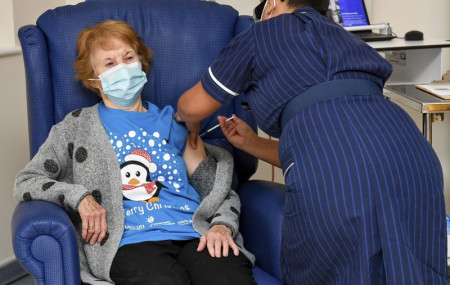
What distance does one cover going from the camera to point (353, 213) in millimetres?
1486

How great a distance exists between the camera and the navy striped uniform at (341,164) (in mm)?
1487

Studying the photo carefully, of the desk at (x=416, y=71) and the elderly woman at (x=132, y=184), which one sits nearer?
the elderly woman at (x=132, y=184)

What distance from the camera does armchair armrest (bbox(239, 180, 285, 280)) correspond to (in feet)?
6.07

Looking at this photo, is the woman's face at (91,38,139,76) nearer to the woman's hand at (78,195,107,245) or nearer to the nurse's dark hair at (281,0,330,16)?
the woman's hand at (78,195,107,245)

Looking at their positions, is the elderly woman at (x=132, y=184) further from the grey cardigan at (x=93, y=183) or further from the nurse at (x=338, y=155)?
the nurse at (x=338, y=155)

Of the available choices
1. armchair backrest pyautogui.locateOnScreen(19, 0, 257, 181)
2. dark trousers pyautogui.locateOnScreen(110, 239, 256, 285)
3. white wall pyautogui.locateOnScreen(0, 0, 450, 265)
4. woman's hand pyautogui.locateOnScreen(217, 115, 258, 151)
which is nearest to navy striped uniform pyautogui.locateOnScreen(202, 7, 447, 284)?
dark trousers pyautogui.locateOnScreen(110, 239, 256, 285)

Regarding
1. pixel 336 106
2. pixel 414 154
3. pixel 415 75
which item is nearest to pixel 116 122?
pixel 336 106

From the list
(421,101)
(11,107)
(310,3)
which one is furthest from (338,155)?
(11,107)

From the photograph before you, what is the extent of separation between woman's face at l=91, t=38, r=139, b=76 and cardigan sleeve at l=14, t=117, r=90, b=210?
7.5 inches

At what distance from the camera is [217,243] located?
178cm

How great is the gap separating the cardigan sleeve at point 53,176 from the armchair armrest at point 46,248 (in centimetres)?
12

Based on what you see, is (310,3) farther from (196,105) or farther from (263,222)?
(263,222)

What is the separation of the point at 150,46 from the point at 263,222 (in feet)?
2.15

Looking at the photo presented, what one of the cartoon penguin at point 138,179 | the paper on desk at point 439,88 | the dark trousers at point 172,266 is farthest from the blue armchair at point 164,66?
the paper on desk at point 439,88
